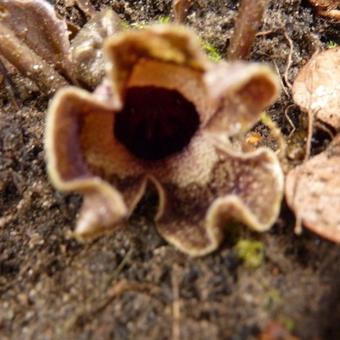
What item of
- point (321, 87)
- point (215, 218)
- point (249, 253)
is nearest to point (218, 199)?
point (215, 218)

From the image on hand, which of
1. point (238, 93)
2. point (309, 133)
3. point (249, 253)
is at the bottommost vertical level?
point (249, 253)

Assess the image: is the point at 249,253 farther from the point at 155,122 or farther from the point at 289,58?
the point at 289,58

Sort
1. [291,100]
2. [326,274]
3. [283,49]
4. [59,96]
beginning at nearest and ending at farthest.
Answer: [59,96], [326,274], [291,100], [283,49]

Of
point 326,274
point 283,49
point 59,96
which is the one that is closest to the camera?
point 59,96

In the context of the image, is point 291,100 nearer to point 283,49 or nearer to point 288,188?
point 283,49

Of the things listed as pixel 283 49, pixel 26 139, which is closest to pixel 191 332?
pixel 26 139

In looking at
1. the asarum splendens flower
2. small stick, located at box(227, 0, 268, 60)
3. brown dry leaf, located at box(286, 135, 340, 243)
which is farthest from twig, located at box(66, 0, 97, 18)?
brown dry leaf, located at box(286, 135, 340, 243)

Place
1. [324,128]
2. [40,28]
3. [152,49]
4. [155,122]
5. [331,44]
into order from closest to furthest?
[152,49]
[155,122]
[324,128]
[40,28]
[331,44]

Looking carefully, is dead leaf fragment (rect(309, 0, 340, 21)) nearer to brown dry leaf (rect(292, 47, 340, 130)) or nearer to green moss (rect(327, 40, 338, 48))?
green moss (rect(327, 40, 338, 48))
